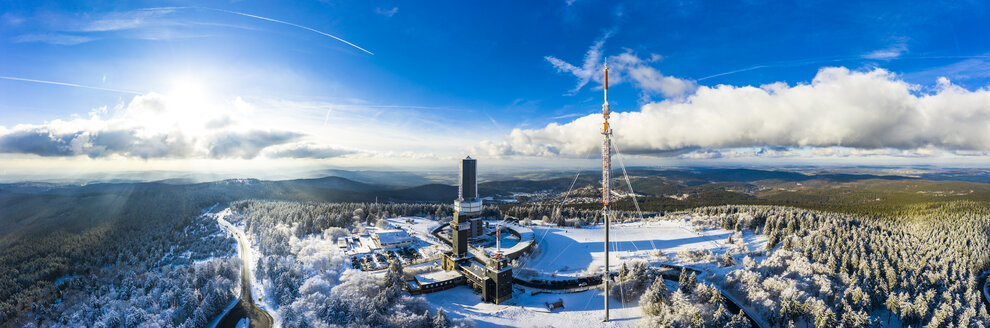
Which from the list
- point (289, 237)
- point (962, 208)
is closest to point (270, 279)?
point (289, 237)

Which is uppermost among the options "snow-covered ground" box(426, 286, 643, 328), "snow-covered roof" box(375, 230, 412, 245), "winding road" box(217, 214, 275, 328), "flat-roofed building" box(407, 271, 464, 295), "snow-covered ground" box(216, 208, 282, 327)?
"snow-covered roof" box(375, 230, 412, 245)

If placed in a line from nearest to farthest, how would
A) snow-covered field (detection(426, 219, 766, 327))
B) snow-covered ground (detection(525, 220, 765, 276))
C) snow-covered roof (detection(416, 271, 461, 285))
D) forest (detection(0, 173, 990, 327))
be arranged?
forest (detection(0, 173, 990, 327)) < snow-covered field (detection(426, 219, 766, 327)) < snow-covered roof (detection(416, 271, 461, 285)) < snow-covered ground (detection(525, 220, 765, 276))

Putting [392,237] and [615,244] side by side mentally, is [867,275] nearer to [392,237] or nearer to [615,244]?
[615,244]

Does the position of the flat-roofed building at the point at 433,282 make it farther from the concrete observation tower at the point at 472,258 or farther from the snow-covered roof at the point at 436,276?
the concrete observation tower at the point at 472,258

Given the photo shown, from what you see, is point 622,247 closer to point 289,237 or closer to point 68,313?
point 289,237

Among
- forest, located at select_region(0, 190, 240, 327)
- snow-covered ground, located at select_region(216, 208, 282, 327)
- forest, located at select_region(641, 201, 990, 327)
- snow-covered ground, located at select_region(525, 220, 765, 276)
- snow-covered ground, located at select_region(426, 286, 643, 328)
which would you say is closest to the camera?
snow-covered ground, located at select_region(426, 286, 643, 328)

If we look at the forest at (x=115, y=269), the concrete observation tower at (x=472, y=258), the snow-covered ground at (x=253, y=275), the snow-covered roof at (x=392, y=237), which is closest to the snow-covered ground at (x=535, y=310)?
the concrete observation tower at (x=472, y=258)

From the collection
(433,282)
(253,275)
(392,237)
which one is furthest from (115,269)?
(433,282)

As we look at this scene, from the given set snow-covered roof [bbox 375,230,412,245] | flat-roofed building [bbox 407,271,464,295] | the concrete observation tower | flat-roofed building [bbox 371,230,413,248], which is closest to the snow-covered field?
flat-roofed building [bbox 407,271,464,295]

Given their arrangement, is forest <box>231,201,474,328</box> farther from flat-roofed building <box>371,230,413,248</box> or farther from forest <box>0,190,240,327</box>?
flat-roofed building <box>371,230,413,248</box>
